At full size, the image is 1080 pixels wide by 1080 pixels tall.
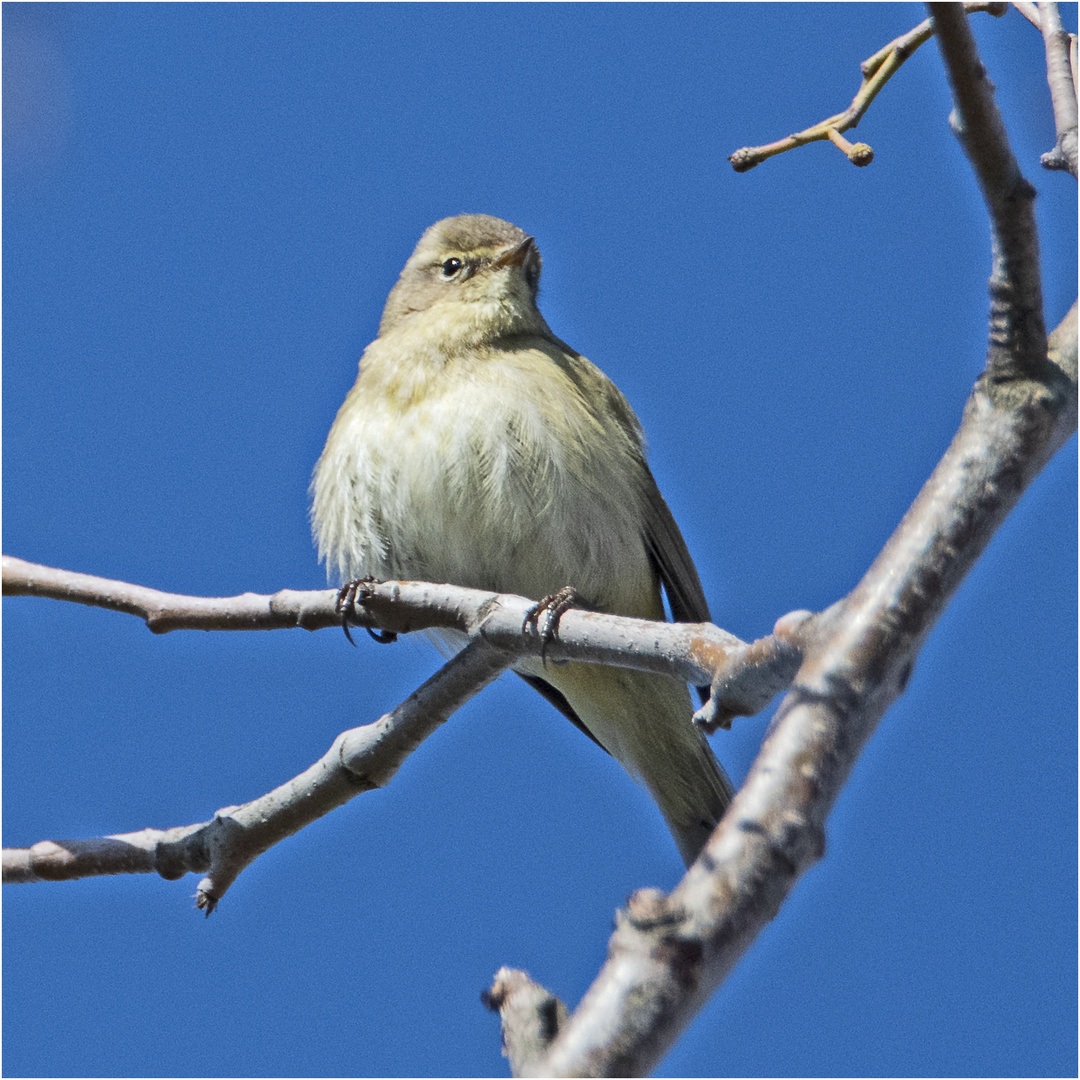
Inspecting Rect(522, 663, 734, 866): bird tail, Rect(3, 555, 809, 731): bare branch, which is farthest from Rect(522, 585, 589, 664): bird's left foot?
Rect(522, 663, 734, 866): bird tail

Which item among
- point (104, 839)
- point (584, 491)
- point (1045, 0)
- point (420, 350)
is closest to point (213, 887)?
point (104, 839)

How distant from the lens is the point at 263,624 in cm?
431

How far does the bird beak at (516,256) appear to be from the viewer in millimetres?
6953

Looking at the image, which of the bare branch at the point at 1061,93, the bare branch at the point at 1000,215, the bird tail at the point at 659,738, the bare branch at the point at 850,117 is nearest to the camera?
the bare branch at the point at 1000,215

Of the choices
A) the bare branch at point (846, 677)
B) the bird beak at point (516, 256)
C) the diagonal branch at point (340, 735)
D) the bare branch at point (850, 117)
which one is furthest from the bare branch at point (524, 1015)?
the bird beak at point (516, 256)

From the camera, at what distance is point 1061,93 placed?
118 inches

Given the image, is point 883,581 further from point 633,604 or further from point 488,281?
point 488,281

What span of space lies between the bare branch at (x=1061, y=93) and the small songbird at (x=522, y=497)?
311 centimetres

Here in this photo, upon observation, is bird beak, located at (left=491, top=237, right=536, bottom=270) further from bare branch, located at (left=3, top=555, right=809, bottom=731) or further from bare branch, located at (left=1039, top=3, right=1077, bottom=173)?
bare branch, located at (left=1039, top=3, right=1077, bottom=173)

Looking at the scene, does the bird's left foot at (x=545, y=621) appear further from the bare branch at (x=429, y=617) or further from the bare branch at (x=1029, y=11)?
the bare branch at (x=1029, y=11)

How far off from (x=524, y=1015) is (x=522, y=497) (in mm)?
3156

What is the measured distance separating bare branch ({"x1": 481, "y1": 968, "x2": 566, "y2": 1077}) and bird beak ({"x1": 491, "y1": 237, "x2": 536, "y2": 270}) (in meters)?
4.66

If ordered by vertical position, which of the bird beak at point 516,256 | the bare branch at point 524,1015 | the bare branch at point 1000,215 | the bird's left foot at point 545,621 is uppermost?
the bird beak at point 516,256

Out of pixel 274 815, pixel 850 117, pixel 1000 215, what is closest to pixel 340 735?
pixel 274 815
